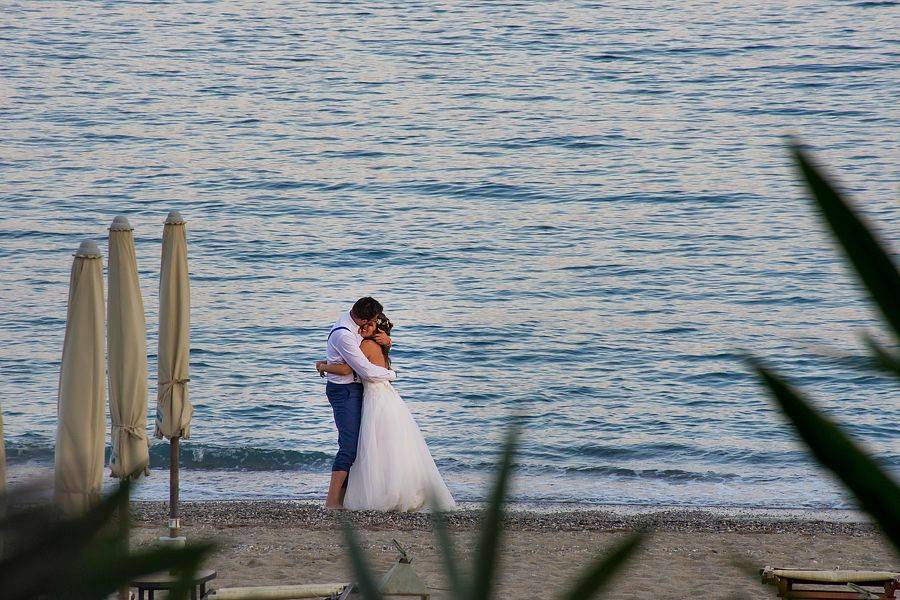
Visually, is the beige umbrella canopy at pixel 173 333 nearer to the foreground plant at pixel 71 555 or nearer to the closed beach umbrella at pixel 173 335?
the closed beach umbrella at pixel 173 335

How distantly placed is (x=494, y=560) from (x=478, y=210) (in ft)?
111

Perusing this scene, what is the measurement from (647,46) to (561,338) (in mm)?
28768

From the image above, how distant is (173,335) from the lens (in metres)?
8.89

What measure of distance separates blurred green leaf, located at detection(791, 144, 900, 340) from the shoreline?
36.3ft

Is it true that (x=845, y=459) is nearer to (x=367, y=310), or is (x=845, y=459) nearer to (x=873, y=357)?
(x=873, y=357)

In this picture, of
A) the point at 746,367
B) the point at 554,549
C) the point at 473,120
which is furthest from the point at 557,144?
the point at 746,367

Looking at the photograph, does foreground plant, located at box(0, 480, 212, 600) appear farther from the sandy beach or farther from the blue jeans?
the blue jeans

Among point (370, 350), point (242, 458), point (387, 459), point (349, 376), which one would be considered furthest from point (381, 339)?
point (242, 458)

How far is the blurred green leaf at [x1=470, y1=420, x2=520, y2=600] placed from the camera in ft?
1.65

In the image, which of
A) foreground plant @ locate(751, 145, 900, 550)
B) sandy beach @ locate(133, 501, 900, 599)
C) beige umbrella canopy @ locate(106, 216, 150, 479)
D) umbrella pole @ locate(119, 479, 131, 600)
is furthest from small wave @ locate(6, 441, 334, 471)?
foreground plant @ locate(751, 145, 900, 550)

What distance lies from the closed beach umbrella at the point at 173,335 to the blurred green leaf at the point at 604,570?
27.8ft

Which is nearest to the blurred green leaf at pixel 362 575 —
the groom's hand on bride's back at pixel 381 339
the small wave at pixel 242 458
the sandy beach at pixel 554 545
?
the sandy beach at pixel 554 545

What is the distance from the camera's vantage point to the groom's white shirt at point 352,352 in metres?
10.7

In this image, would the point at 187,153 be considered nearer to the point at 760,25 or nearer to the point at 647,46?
the point at 647,46
